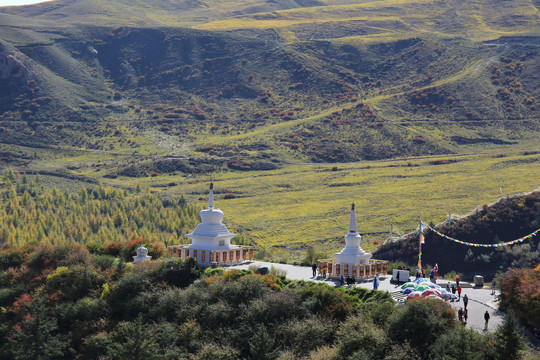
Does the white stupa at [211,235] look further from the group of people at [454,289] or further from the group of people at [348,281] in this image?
the group of people at [454,289]

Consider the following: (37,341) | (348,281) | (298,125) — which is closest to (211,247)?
(348,281)

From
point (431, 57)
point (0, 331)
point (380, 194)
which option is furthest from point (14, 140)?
point (0, 331)

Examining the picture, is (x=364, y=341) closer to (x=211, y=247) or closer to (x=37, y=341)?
(x=37, y=341)

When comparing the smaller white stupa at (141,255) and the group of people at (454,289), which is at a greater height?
the smaller white stupa at (141,255)

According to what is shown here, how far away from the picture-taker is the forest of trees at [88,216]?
7938 centimetres

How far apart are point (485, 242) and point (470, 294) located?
36.1m

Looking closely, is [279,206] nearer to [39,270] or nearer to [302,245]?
[302,245]

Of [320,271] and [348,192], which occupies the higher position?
[348,192]

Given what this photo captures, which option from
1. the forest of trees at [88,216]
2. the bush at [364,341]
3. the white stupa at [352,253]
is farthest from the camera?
the forest of trees at [88,216]

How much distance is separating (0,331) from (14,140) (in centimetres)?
10505

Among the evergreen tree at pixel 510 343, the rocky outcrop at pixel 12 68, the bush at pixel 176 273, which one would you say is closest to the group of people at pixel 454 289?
the evergreen tree at pixel 510 343

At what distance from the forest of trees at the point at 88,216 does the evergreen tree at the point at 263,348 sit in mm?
38932

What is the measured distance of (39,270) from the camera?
5434 cm

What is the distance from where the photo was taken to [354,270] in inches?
1836
